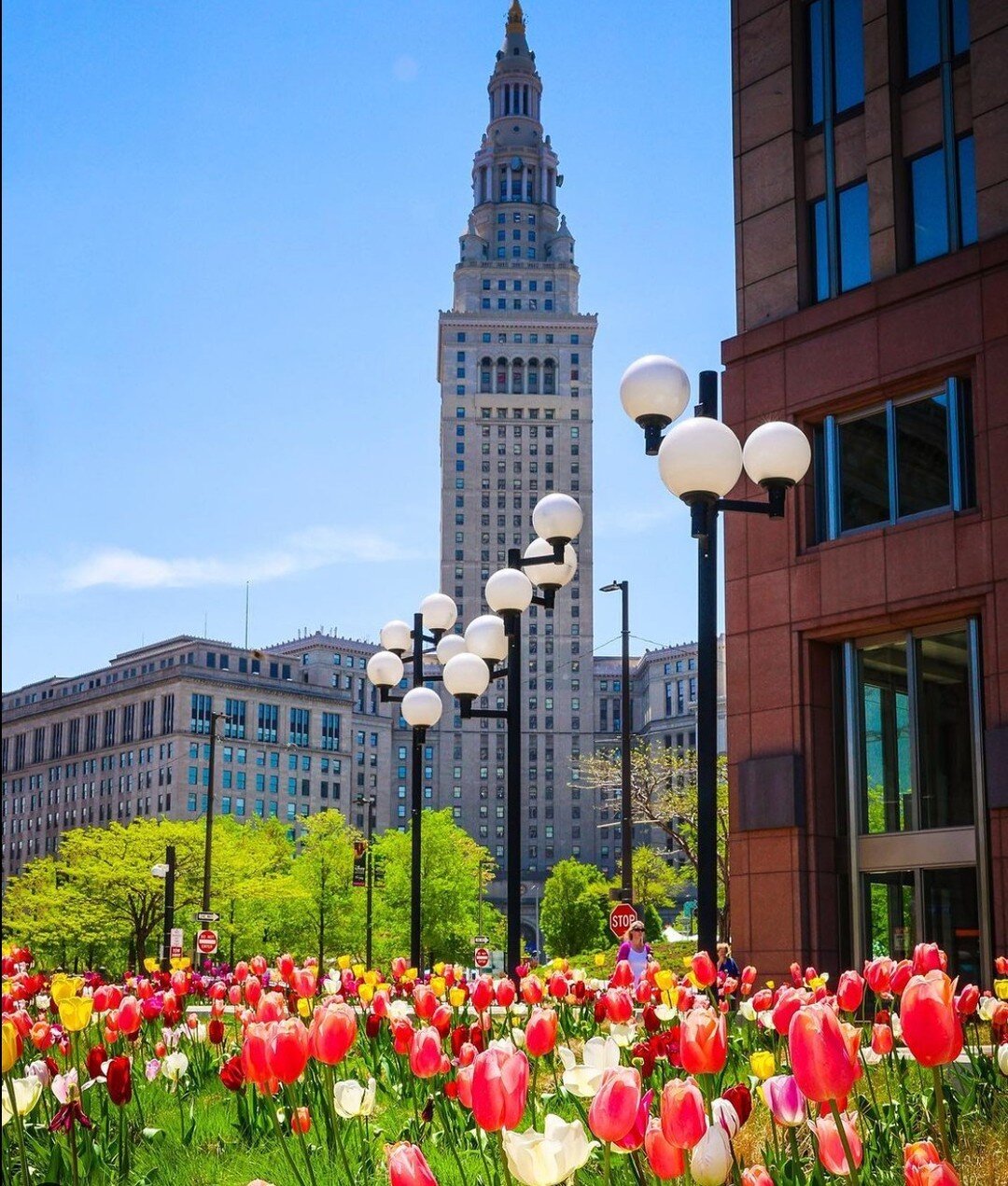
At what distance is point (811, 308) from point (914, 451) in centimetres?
285

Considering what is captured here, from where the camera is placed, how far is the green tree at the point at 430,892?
68188 millimetres

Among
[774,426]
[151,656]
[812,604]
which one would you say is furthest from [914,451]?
[151,656]

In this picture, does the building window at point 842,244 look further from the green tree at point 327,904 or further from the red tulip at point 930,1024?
the green tree at point 327,904

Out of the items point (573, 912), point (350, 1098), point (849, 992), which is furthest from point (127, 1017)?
point (573, 912)

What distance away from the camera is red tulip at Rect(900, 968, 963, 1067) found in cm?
360

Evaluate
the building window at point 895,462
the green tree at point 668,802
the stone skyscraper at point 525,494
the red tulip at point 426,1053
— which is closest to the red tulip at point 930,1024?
the red tulip at point 426,1053

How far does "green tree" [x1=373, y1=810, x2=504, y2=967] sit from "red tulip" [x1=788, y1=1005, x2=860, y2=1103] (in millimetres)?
64837

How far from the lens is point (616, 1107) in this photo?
321 cm

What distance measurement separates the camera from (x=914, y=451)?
21.0 metres

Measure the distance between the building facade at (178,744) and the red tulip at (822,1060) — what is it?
134074 mm

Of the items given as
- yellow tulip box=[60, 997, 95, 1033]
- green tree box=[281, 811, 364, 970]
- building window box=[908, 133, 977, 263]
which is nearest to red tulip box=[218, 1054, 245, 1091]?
yellow tulip box=[60, 997, 95, 1033]

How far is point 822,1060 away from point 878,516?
61.0 ft

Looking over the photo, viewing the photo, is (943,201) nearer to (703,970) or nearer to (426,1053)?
(703,970)

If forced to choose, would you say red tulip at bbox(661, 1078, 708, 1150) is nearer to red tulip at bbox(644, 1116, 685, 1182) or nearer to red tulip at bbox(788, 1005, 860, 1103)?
red tulip at bbox(644, 1116, 685, 1182)
